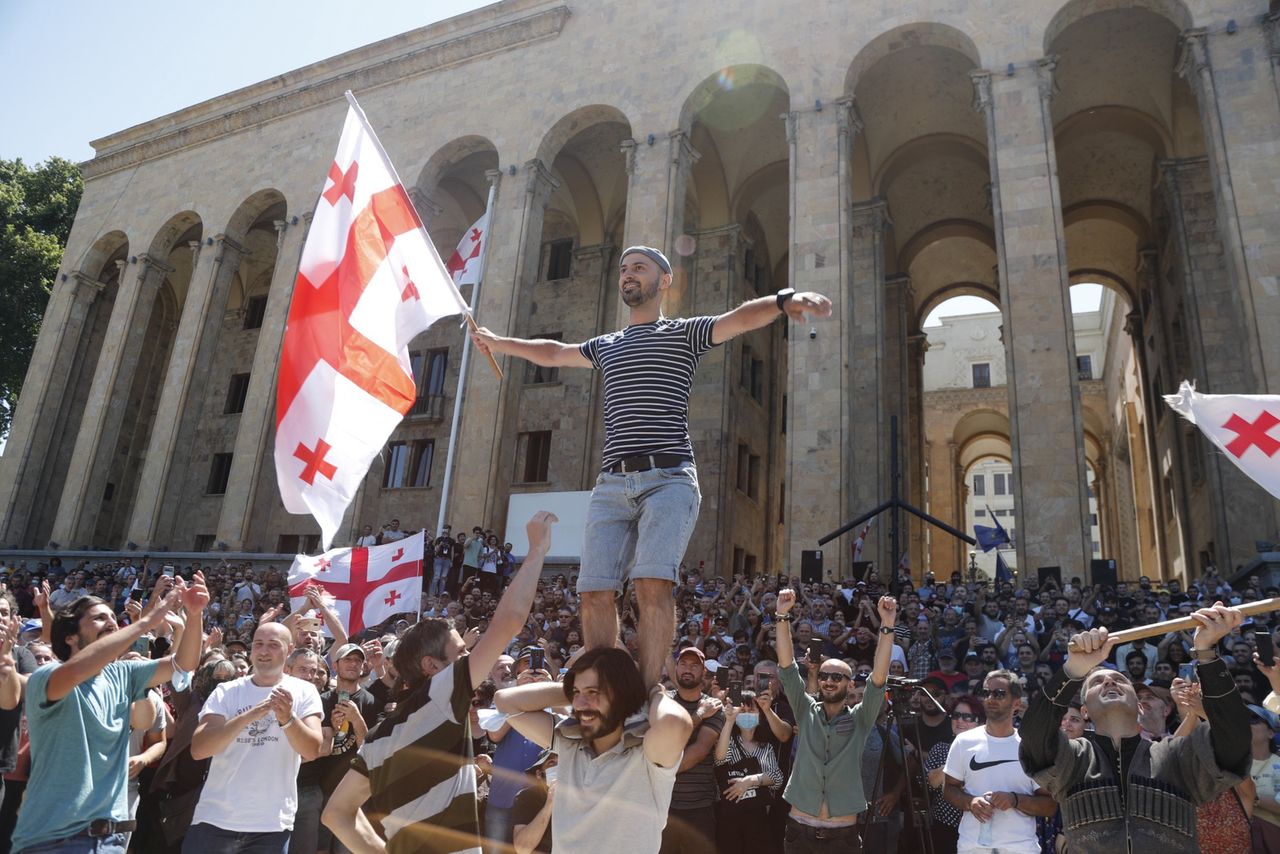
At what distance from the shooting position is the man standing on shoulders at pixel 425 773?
3184mm

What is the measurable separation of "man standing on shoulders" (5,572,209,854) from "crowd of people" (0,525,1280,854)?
0.03 feet

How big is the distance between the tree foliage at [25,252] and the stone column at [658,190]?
2727cm

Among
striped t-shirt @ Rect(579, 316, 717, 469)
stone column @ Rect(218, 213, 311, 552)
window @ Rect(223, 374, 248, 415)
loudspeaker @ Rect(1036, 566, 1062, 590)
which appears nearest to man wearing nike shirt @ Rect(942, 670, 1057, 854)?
striped t-shirt @ Rect(579, 316, 717, 469)

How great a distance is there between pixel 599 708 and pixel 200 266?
30082 mm

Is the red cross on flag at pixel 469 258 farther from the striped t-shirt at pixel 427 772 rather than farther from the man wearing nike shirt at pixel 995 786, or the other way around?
the striped t-shirt at pixel 427 772

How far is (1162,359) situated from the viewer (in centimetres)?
2525

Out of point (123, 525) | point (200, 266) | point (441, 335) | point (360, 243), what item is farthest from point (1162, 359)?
point (123, 525)

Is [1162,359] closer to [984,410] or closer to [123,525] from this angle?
[984,410]

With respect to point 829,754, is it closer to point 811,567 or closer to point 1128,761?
point 1128,761

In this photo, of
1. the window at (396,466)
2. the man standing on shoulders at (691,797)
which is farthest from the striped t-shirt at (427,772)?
the window at (396,466)

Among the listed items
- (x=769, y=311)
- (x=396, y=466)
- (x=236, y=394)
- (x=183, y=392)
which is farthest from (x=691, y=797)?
(x=236, y=394)

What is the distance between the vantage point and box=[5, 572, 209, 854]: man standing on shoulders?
403 centimetres

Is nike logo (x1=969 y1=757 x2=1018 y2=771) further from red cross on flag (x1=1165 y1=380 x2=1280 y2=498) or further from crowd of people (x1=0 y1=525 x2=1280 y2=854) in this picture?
red cross on flag (x1=1165 y1=380 x2=1280 y2=498)

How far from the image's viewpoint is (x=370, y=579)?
34.0ft
